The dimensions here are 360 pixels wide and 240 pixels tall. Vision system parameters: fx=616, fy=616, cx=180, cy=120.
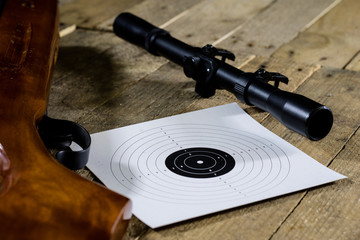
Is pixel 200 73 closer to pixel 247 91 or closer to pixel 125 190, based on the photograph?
pixel 247 91

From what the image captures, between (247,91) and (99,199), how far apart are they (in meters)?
0.41

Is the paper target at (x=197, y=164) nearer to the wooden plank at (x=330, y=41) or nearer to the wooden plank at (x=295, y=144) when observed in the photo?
the wooden plank at (x=295, y=144)

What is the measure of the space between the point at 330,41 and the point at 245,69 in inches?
11.5

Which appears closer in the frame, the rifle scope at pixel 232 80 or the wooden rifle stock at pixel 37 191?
the wooden rifle stock at pixel 37 191

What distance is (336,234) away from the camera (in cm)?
74

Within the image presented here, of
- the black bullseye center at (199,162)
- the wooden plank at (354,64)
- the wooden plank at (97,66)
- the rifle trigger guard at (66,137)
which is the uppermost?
the rifle trigger guard at (66,137)

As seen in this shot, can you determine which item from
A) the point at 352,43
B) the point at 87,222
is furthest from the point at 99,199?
the point at 352,43

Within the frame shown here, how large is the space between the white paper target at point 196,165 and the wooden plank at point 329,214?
2cm

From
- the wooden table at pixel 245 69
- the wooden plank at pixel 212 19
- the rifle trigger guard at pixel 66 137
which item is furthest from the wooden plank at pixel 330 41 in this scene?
the rifle trigger guard at pixel 66 137

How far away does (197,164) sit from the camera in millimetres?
871

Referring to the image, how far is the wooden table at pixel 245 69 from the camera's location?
2.50 feet

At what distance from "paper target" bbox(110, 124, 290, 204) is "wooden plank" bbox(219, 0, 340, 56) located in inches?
16.6

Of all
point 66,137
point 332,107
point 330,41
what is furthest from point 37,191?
point 330,41

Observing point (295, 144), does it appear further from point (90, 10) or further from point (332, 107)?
point (90, 10)
